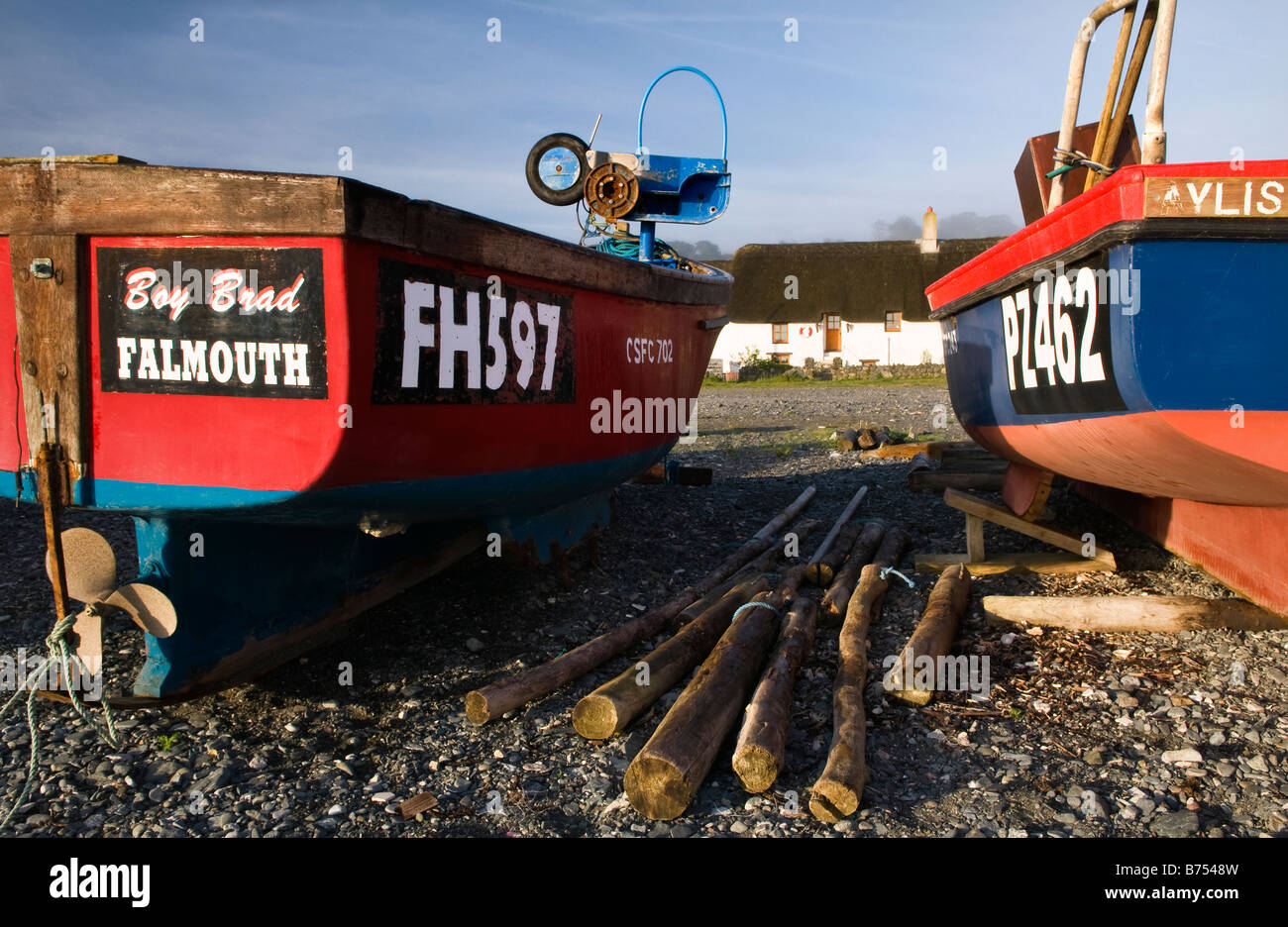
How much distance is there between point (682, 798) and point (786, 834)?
1.00 feet

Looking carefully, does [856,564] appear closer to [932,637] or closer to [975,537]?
[975,537]

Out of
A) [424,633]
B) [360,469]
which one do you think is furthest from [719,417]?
[360,469]

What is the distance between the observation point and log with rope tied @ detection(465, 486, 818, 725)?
3.25 m

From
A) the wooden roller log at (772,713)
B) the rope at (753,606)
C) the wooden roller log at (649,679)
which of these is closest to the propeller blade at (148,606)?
the wooden roller log at (649,679)

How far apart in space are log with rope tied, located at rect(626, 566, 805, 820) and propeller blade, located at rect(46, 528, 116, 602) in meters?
2.02

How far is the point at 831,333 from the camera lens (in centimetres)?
3441

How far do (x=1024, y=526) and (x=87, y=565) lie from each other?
4.57 meters

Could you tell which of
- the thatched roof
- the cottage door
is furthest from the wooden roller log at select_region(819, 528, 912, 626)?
the cottage door

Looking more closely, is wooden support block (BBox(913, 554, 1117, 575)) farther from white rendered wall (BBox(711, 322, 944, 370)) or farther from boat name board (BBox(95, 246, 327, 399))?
white rendered wall (BBox(711, 322, 944, 370))

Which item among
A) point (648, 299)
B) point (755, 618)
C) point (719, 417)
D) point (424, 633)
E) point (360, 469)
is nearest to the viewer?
point (360, 469)

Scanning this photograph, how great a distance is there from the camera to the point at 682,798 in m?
2.57

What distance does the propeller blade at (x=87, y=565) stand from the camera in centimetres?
314

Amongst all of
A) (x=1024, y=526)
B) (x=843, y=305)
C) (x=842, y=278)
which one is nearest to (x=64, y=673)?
(x=1024, y=526)

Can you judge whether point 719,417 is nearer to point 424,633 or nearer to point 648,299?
point 648,299
